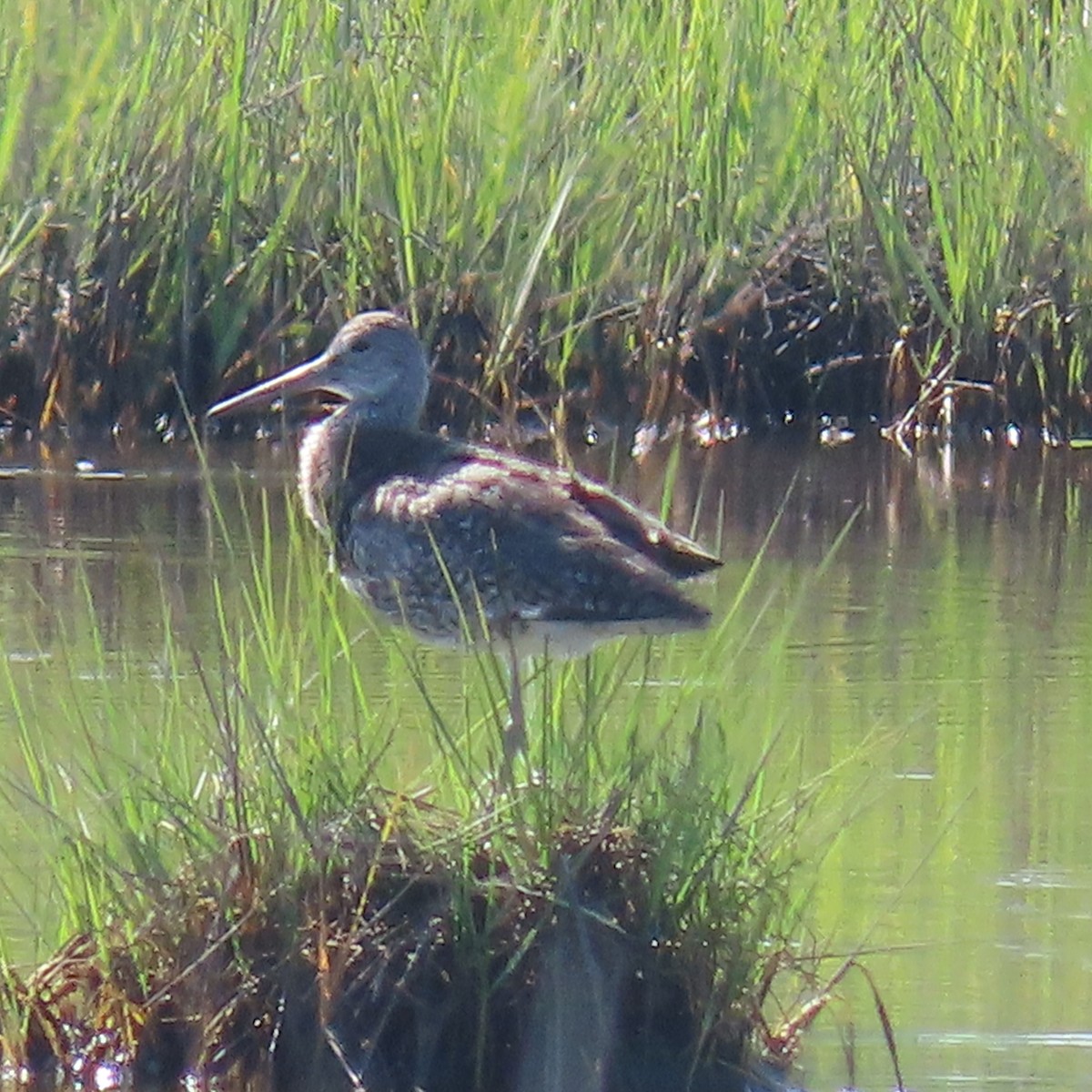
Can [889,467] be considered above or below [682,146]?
below

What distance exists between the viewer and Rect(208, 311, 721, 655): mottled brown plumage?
5.36 m

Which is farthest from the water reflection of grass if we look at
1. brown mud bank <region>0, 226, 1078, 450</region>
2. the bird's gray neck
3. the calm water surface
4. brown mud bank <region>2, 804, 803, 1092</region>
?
brown mud bank <region>0, 226, 1078, 450</region>

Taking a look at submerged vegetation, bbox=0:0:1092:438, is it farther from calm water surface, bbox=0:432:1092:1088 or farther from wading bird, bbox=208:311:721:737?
wading bird, bbox=208:311:721:737

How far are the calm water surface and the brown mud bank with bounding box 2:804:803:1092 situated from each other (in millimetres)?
197

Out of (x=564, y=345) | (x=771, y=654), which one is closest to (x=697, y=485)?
(x=564, y=345)

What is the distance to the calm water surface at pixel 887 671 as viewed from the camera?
4.58 metres

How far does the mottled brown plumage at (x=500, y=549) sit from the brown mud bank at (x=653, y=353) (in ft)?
10.0

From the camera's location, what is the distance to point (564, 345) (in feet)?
31.3

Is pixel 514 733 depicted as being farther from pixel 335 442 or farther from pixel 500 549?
pixel 335 442

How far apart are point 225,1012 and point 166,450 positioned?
18.1 feet

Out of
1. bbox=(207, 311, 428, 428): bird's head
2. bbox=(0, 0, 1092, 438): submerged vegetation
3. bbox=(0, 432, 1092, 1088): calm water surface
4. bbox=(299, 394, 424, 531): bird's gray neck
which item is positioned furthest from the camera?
bbox=(0, 0, 1092, 438): submerged vegetation

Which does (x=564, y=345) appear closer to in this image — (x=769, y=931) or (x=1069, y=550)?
(x=1069, y=550)

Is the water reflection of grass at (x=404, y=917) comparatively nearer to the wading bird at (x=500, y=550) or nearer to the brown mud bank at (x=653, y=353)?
the wading bird at (x=500, y=550)

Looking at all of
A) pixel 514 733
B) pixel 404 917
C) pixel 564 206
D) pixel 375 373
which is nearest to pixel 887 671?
pixel 375 373
